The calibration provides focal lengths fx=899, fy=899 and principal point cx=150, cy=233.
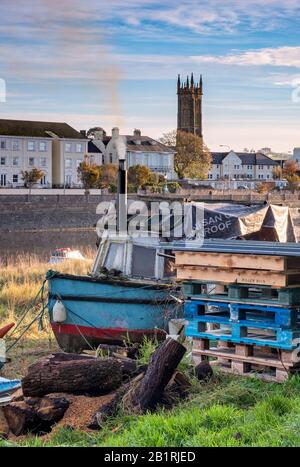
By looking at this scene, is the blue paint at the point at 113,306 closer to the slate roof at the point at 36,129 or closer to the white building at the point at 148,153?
the slate roof at the point at 36,129

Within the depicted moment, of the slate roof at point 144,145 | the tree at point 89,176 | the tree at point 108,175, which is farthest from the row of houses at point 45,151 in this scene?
the slate roof at point 144,145

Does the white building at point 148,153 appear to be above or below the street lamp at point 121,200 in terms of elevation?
above

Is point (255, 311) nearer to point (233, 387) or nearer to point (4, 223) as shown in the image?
point (233, 387)

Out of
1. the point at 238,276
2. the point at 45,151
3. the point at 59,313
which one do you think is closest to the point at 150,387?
the point at 238,276

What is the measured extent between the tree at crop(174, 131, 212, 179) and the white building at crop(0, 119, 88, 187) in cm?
2082

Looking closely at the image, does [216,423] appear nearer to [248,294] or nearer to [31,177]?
[248,294]

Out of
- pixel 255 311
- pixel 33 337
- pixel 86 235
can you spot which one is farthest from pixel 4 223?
pixel 255 311

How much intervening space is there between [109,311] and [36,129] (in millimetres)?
78357

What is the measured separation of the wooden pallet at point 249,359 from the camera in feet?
32.9

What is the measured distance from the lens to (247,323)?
10.5 metres

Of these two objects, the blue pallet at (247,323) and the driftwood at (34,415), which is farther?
the blue pallet at (247,323)

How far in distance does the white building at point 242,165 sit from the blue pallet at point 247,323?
135262 millimetres

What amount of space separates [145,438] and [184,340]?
14.7 feet

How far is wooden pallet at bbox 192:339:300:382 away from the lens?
10016 millimetres
